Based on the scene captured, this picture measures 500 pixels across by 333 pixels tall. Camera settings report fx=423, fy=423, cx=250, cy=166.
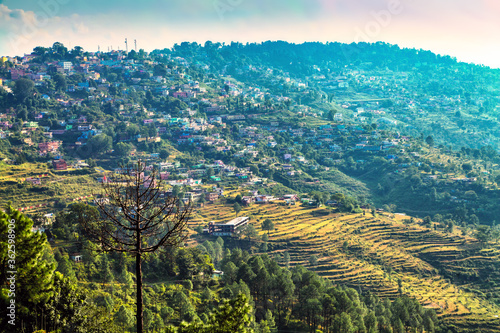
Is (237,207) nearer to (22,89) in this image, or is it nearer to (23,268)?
(23,268)

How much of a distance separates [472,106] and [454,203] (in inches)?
3151

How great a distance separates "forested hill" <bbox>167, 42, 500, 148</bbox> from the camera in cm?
10962

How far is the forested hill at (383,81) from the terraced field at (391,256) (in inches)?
2480

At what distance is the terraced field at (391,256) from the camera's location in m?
33.7

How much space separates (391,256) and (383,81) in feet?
416

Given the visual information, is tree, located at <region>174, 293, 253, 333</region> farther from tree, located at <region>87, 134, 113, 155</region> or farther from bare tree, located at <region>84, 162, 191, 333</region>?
tree, located at <region>87, 134, 113, 155</region>

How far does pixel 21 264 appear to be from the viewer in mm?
10062

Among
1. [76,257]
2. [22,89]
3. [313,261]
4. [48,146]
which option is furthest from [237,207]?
[22,89]

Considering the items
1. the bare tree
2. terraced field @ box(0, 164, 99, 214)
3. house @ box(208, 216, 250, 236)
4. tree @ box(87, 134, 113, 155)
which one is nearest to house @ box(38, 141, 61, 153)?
tree @ box(87, 134, 113, 155)

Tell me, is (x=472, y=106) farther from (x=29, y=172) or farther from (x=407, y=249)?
(x=29, y=172)

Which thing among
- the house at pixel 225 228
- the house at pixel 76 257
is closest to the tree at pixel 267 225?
the house at pixel 225 228

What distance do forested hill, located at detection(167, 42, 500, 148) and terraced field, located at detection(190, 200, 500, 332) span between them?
6300 cm

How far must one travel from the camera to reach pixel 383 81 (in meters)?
155

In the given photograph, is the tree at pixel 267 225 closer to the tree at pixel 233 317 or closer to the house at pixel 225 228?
the house at pixel 225 228
